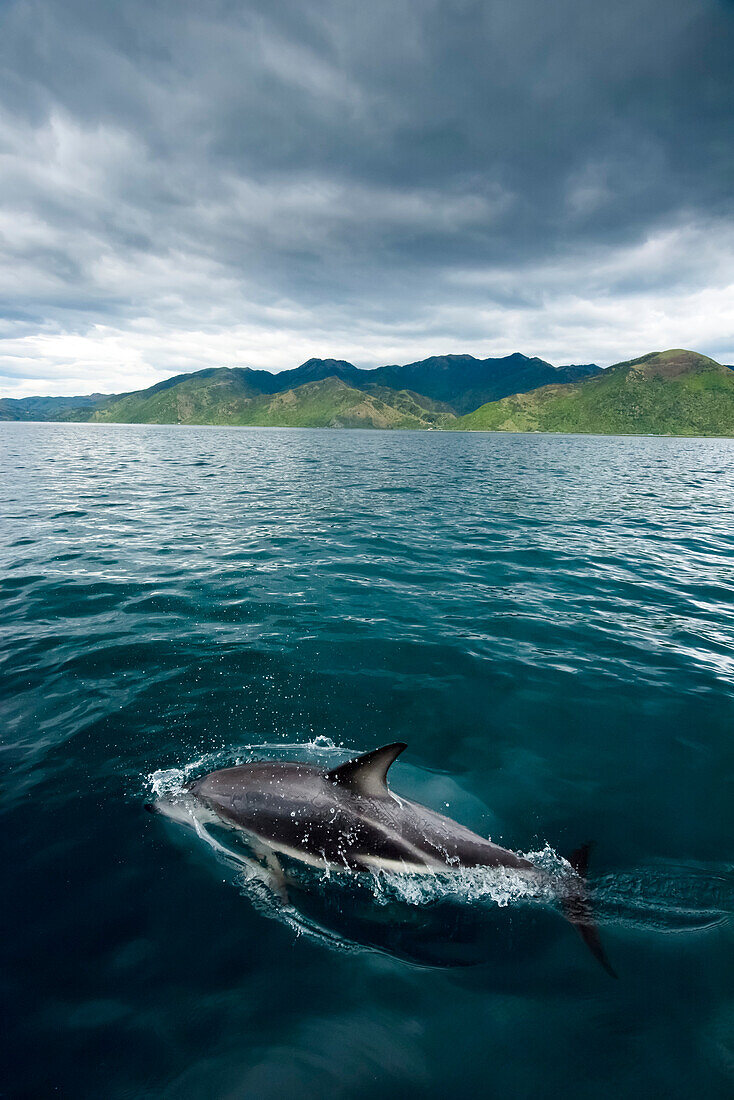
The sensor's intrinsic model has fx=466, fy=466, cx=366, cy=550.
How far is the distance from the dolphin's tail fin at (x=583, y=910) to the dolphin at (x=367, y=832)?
0.04 feet

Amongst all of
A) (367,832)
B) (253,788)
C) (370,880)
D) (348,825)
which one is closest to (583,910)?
(370,880)

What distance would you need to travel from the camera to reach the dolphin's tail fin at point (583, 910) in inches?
224

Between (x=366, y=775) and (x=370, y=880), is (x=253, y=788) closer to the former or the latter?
(x=366, y=775)

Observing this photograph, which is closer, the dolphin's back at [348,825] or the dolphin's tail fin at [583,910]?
the dolphin's tail fin at [583,910]

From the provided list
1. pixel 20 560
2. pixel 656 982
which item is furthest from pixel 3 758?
pixel 20 560

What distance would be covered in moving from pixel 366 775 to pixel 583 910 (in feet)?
11.2

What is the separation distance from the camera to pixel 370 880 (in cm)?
646

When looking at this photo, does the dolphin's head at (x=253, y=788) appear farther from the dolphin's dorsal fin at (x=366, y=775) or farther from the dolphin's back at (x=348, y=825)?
the dolphin's dorsal fin at (x=366, y=775)

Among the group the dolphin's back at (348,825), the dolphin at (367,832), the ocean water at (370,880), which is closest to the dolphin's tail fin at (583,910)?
the dolphin at (367,832)

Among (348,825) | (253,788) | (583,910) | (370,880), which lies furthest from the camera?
(253,788)

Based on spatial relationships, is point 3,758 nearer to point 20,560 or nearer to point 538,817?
point 538,817

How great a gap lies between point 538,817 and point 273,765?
4551mm

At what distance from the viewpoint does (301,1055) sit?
4.87 metres

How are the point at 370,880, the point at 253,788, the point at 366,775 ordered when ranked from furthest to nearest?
the point at 253,788
the point at 366,775
the point at 370,880
